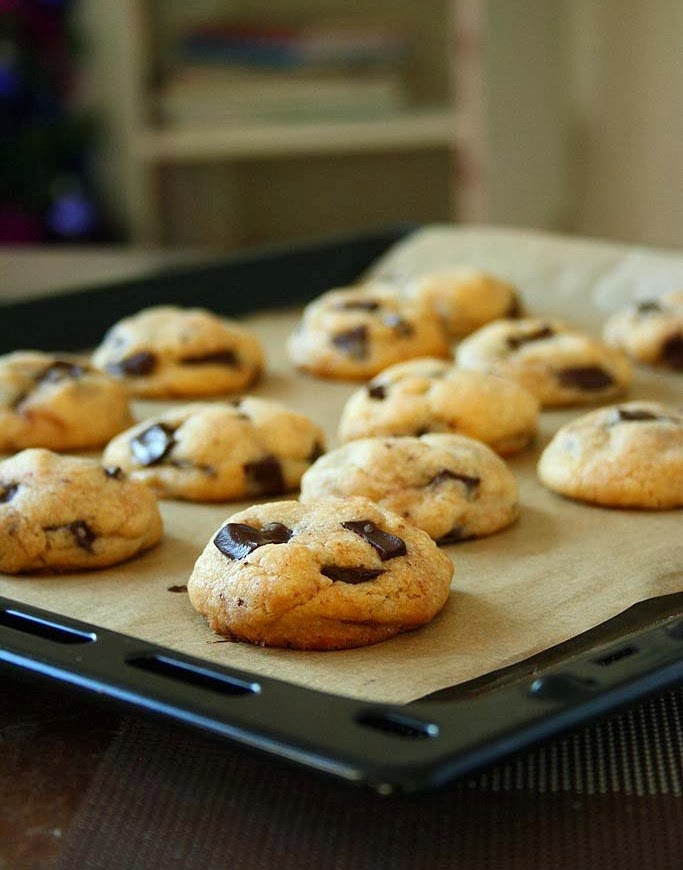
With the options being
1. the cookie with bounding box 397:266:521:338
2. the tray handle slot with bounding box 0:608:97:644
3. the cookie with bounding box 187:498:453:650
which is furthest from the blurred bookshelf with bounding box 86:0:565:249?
the tray handle slot with bounding box 0:608:97:644

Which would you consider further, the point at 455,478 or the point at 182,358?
the point at 182,358

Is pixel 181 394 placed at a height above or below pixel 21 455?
below

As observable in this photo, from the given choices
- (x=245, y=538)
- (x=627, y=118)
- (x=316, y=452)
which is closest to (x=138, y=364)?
(x=316, y=452)

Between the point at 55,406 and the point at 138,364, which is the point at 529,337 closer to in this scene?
the point at 138,364

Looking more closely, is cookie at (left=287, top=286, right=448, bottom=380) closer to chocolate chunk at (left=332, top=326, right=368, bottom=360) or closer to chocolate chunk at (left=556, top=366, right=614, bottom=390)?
chocolate chunk at (left=332, top=326, right=368, bottom=360)

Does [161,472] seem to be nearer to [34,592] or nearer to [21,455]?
[21,455]

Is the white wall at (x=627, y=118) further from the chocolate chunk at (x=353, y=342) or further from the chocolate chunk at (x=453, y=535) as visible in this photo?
the chocolate chunk at (x=453, y=535)

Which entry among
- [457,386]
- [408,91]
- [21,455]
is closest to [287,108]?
[408,91]
